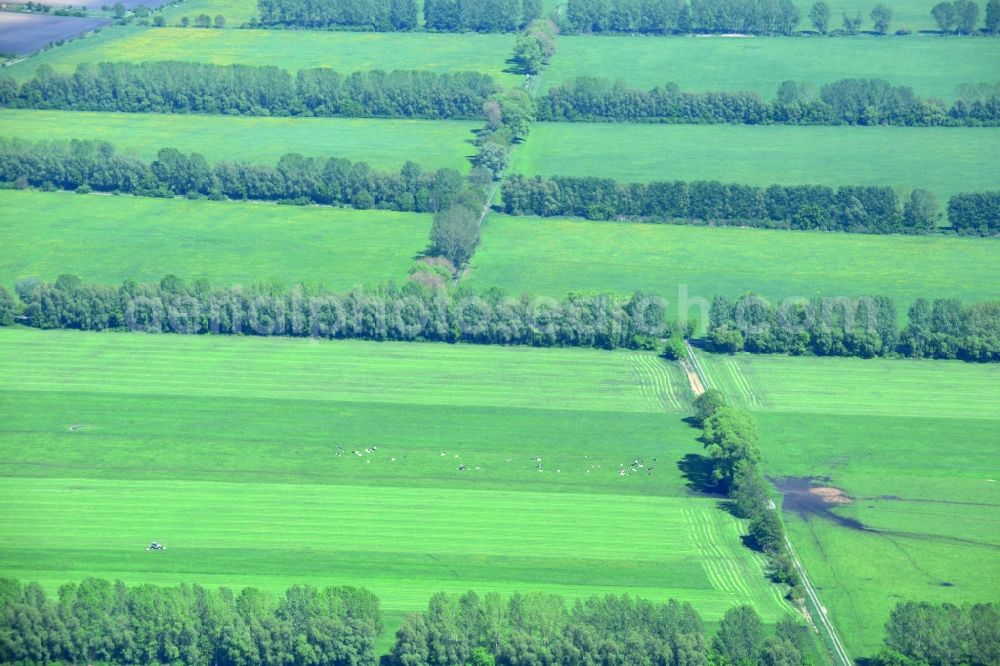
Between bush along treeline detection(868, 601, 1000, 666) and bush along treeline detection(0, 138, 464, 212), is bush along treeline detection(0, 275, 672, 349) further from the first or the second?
bush along treeline detection(868, 601, 1000, 666)

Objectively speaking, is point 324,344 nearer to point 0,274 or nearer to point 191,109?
point 0,274

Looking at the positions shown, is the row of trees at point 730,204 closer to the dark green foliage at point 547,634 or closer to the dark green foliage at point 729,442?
the dark green foliage at point 729,442

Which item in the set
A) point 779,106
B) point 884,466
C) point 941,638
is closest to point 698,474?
point 884,466

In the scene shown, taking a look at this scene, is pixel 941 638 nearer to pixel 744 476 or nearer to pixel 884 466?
pixel 744 476

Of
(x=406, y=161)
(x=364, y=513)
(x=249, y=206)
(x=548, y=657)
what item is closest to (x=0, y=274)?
(x=249, y=206)

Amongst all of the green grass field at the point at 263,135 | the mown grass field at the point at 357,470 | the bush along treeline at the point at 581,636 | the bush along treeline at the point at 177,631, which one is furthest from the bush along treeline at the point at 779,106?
the bush along treeline at the point at 177,631
